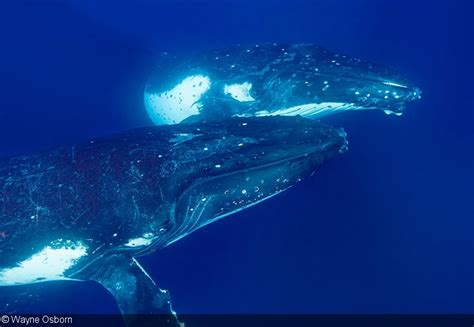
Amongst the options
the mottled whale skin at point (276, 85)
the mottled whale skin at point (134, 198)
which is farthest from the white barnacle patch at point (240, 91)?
the mottled whale skin at point (134, 198)

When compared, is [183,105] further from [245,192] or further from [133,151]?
[245,192]

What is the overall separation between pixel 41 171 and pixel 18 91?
10.1 metres

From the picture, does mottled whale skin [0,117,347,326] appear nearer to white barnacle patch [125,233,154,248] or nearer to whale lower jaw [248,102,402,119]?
white barnacle patch [125,233,154,248]

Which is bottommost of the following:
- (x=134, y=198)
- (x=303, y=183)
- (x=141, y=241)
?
(x=303, y=183)

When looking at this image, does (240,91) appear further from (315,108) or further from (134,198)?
(134,198)

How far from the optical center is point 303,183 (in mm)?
12875

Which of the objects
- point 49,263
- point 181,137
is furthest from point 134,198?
point 49,263

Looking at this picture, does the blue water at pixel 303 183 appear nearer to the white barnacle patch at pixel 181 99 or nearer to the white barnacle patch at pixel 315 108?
the white barnacle patch at pixel 181 99

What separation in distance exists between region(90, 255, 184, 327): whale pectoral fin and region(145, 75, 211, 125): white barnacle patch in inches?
182

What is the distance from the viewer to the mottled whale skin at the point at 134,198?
19.2ft

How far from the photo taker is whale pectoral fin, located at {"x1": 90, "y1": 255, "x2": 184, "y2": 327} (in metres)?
5.91

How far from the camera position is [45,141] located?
45.0 ft

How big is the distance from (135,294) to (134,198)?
1466 millimetres

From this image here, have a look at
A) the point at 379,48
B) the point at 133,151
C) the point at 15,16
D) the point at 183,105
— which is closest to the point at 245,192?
the point at 133,151
